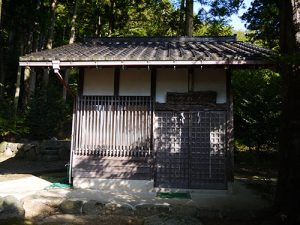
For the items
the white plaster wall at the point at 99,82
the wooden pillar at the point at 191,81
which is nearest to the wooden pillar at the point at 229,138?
the wooden pillar at the point at 191,81

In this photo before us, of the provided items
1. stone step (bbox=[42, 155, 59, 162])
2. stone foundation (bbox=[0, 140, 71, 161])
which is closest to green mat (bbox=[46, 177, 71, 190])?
stone step (bbox=[42, 155, 59, 162])

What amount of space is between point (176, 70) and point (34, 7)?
12986 millimetres

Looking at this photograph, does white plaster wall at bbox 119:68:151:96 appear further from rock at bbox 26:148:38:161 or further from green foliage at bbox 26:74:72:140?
green foliage at bbox 26:74:72:140

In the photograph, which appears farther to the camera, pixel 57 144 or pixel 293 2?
Result: pixel 57 144

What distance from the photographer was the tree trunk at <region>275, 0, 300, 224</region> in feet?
19.0

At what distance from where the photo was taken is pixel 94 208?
23.0 feet

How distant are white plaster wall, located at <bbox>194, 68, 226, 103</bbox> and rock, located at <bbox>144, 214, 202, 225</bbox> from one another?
375 cm

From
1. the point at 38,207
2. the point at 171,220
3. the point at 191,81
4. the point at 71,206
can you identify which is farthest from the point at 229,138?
the point at 38,207

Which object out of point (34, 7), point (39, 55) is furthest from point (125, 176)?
point (34, 7)

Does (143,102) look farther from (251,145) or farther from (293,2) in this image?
(251,145)

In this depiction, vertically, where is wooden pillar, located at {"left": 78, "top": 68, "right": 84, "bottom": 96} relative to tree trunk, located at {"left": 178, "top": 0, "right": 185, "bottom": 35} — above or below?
below

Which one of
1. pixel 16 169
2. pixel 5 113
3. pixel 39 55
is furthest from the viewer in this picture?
pixel 5 113

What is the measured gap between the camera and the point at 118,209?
701 centimetres

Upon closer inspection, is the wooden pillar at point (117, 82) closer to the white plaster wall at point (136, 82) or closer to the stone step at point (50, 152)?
the white plaster wall at point (136, 82)
